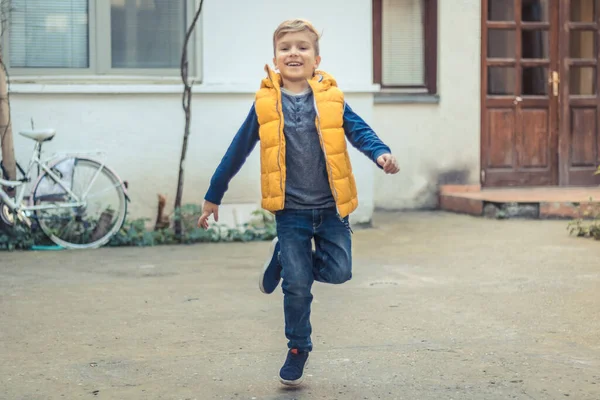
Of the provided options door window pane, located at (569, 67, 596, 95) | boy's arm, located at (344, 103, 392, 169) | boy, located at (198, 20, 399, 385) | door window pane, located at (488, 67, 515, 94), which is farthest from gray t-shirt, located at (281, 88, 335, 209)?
door window pane, located at (569, 67, 596, 95)

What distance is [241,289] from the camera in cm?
697

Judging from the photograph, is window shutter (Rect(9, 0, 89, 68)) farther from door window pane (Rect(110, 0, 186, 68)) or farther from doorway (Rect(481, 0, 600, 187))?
doorway (Rect(481, 0, 600, 187))

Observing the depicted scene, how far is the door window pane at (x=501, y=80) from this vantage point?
12953 mm

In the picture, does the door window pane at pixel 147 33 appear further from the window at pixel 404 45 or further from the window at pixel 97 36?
the window at pixel 404 45

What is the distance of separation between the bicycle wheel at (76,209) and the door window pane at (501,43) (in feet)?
18.5

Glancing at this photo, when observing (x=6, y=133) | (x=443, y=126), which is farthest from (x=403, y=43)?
(x=6, y=133)

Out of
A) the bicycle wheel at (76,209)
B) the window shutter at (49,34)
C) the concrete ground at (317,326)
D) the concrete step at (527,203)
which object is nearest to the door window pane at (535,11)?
the concrete step at (527,203)

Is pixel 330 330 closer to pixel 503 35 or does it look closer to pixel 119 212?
pixel 119 212

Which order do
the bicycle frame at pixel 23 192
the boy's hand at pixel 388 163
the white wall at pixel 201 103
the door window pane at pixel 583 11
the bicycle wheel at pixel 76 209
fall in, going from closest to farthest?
the boy's hand at pixel 388 163, the bicycle frame at pixel 23 192, the bicycle wheel at pixel 76 209, the white wall at pixel 201 103, the door window pane at pixel 583 11

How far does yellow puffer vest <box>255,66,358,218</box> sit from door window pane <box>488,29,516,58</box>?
346 inches

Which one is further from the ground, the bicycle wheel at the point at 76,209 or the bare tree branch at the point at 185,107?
the bare tree branch at the point at 185,107

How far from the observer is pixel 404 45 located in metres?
12.9

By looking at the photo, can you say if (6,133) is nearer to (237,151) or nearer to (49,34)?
(49,34)

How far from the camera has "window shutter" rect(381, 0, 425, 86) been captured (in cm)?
1286
